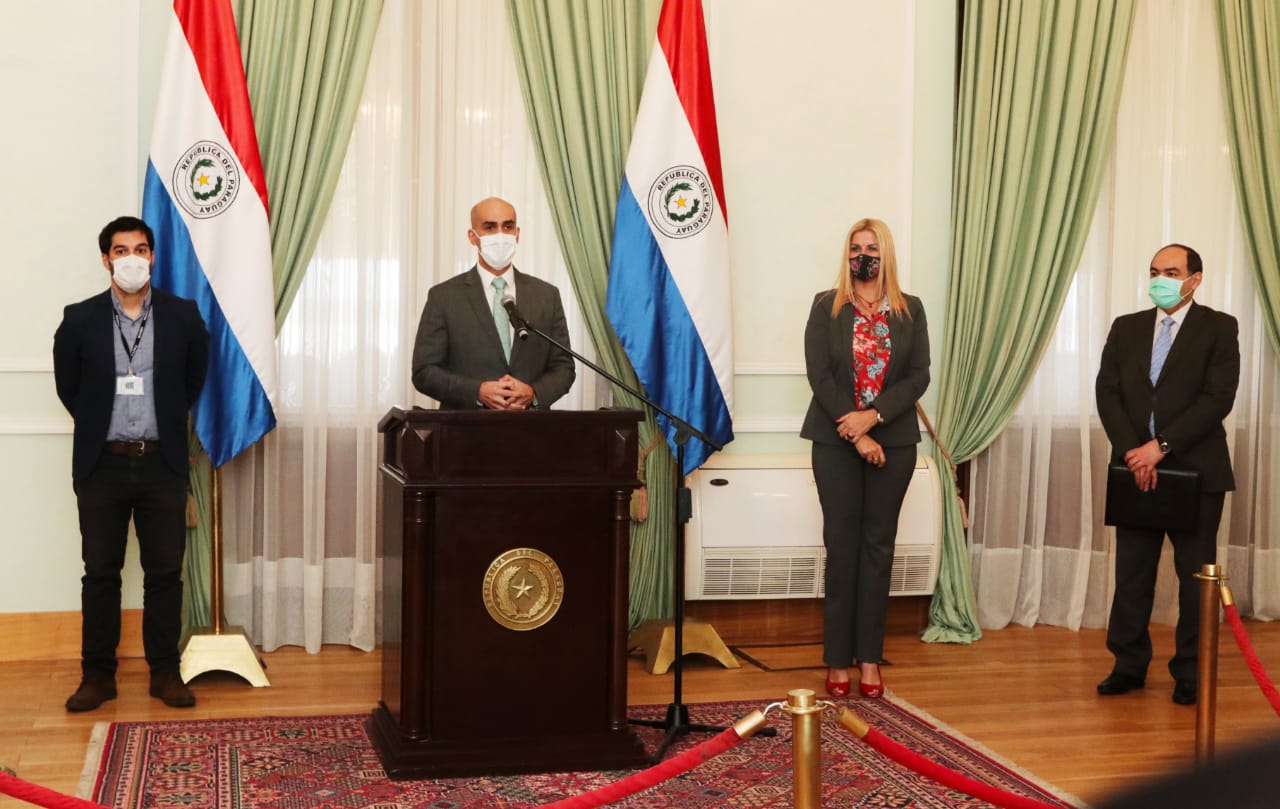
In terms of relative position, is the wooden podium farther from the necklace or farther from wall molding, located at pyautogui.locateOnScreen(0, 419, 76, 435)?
wall molding, located at pyautogui.locateOnScreen(0, 419, 76, 435)

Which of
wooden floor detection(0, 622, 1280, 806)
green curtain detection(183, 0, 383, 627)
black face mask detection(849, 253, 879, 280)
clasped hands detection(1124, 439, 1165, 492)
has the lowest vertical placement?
wooden floor detection(0, 622, 1280, 806)

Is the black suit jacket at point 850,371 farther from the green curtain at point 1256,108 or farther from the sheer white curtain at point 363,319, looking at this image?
the green curtain at point 1256,108

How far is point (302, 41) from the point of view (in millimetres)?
5555

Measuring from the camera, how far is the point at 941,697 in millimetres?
5051

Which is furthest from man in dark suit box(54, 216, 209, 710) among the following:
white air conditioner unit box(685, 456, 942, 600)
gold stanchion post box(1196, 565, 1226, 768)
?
gold stanchion post box(1196, 565, 1226, 768)

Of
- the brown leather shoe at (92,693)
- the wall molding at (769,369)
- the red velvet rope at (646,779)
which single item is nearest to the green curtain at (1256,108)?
the wall molding at (769,369)

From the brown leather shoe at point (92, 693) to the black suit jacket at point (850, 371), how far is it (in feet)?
8.71

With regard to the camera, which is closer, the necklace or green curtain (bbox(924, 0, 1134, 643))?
the necklace

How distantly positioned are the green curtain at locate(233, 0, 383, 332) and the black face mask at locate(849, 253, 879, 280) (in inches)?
87.6

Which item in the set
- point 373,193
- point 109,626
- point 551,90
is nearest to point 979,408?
point 551,90

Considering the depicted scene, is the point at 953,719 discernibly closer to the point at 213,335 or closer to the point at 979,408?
the point at 979,408

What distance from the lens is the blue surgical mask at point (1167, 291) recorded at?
5.07 meters

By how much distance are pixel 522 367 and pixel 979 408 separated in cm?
274

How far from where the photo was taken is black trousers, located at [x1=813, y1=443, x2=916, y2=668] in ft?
16.2
